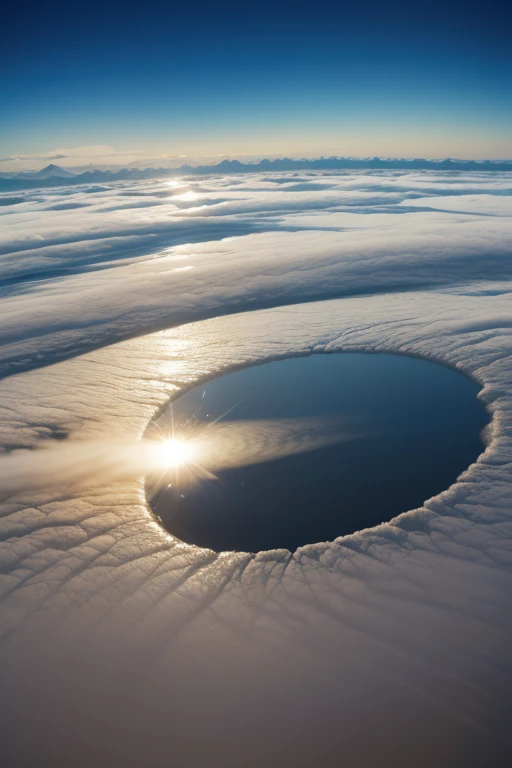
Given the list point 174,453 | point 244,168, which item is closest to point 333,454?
point 174,453

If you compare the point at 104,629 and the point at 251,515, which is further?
the point at 251,515

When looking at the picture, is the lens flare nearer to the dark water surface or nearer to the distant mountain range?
the dark water surface

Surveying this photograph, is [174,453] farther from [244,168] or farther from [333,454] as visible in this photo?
[244,168]

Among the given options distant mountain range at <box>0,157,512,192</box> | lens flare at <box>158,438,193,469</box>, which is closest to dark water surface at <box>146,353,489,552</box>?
lens flare at <box>158,438,193,469</box>

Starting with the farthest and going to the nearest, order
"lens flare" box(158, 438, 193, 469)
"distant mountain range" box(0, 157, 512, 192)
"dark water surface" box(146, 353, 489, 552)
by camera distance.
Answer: "distant mountain range" box(0, 157, 512, 192)
"lens flare" box(158, 438, 193, 469)
"dark water surface" box(146, 353, 489, 552)

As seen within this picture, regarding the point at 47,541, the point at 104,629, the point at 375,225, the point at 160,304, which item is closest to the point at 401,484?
the point at 104,629

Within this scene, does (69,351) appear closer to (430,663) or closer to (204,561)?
(204,561)

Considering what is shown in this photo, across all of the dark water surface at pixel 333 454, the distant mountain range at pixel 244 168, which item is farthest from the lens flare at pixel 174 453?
the distant mountain range at pixel 244 168
